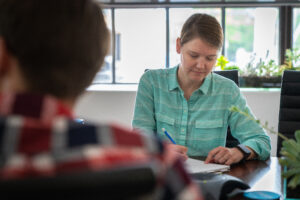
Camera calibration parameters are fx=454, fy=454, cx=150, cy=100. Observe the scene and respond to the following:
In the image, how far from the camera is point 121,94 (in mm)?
4199

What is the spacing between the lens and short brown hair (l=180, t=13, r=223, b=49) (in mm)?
1945

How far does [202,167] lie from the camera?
1.57 meters

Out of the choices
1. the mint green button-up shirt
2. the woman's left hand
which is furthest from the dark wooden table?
the mint green button-up shirt

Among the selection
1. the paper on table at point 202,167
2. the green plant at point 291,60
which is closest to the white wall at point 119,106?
the green plant at point 291,60

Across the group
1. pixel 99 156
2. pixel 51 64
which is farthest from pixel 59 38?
pixel 99 156

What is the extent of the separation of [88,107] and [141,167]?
3.87 metres

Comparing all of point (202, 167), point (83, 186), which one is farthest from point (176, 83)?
point (83, 186)

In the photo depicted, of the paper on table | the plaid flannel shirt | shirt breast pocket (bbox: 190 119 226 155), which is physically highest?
the plaid flannel shirt

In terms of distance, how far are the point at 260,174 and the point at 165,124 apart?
572 millimetres

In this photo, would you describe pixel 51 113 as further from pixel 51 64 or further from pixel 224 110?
pixel 224 110

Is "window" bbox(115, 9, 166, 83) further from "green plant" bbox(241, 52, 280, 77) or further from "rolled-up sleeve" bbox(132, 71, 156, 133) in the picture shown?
"rolled-up sleeve" bbox(132, 71, 156, 133)

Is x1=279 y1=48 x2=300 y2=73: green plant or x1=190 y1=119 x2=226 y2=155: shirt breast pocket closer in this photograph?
x1=190 y1=119 x2=226 y2=155: shirt breast pocket

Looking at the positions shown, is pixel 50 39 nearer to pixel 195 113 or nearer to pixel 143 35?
pixel 195 113

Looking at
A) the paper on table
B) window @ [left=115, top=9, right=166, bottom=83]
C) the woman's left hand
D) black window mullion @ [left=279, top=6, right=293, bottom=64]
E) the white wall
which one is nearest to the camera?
the paper on table
